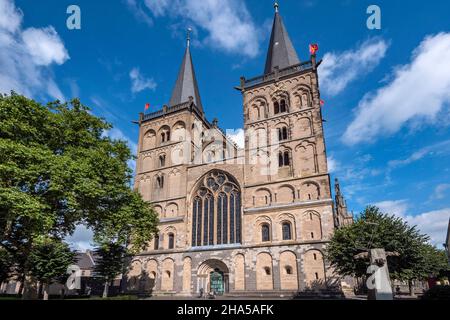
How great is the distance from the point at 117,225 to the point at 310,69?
2446 cm

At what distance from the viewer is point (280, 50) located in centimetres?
3603

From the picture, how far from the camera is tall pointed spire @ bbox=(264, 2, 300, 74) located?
3484cm

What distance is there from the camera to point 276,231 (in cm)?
2667

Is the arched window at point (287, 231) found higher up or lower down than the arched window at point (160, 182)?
lower down

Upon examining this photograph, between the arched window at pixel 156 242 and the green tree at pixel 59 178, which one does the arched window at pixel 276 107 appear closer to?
the green tree at pixel 59 178

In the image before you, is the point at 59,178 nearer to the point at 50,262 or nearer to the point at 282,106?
the point at 50,262

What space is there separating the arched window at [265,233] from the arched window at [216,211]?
7.53ft

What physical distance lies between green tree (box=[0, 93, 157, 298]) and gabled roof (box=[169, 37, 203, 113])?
18.2 m

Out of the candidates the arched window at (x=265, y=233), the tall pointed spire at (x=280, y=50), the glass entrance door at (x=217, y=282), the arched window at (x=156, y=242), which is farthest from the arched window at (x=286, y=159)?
the arched window at (x=156, y=242)

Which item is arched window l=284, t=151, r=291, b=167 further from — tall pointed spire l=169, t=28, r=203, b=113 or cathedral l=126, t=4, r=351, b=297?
tall pointed spire l=169, t=28, r=203, b=113

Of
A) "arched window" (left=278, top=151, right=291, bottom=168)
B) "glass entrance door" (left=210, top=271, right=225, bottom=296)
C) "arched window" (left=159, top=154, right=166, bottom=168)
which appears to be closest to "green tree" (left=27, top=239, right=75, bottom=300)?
"glass entrance door" (left=210, top=271, right=225, bottom=296)

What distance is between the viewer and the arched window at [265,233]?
89.2 ft

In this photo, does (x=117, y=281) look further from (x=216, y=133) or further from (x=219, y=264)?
(x=216, y=133)

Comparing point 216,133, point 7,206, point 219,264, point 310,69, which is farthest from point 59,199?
point 310,69
